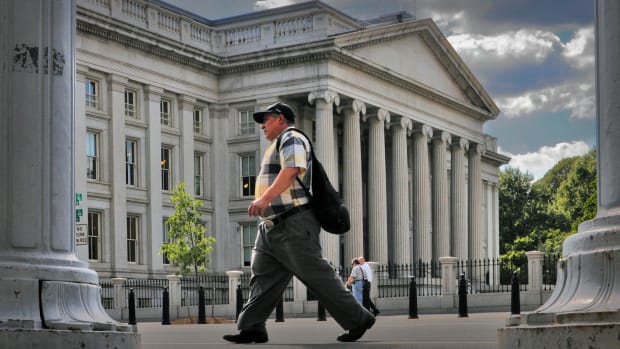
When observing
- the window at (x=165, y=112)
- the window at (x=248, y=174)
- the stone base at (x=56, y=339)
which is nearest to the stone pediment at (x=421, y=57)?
the window at (x=248, y=174)

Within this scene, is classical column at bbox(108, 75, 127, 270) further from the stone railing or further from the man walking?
the man walking

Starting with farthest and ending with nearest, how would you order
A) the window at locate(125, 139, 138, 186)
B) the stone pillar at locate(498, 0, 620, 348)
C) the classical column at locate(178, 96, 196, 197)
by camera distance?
the classical column at locate(178, 96, 196, 197) < the window at locate(125, 139, 138, 186) < the stone pillar at locate(498, 0, 620, 348)

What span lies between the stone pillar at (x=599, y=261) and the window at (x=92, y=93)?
45.8m

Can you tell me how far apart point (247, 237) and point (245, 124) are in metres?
5.44

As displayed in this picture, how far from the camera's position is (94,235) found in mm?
52344

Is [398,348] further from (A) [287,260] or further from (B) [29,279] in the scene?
(B) [29,279]

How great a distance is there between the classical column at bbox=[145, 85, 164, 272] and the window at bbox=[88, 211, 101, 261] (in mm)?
2708

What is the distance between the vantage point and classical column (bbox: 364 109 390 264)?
6216 centimetres

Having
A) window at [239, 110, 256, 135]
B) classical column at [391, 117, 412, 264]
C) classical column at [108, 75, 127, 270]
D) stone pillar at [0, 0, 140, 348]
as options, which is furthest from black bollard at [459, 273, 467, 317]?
classical column at [391, 117, 412, 264]

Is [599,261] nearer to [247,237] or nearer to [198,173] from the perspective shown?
[247,237]

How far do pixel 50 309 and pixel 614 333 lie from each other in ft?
12.5

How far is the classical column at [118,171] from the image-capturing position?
52.7 m

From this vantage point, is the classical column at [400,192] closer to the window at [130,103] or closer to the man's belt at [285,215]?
the window at [130,103]

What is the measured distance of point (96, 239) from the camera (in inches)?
2061
